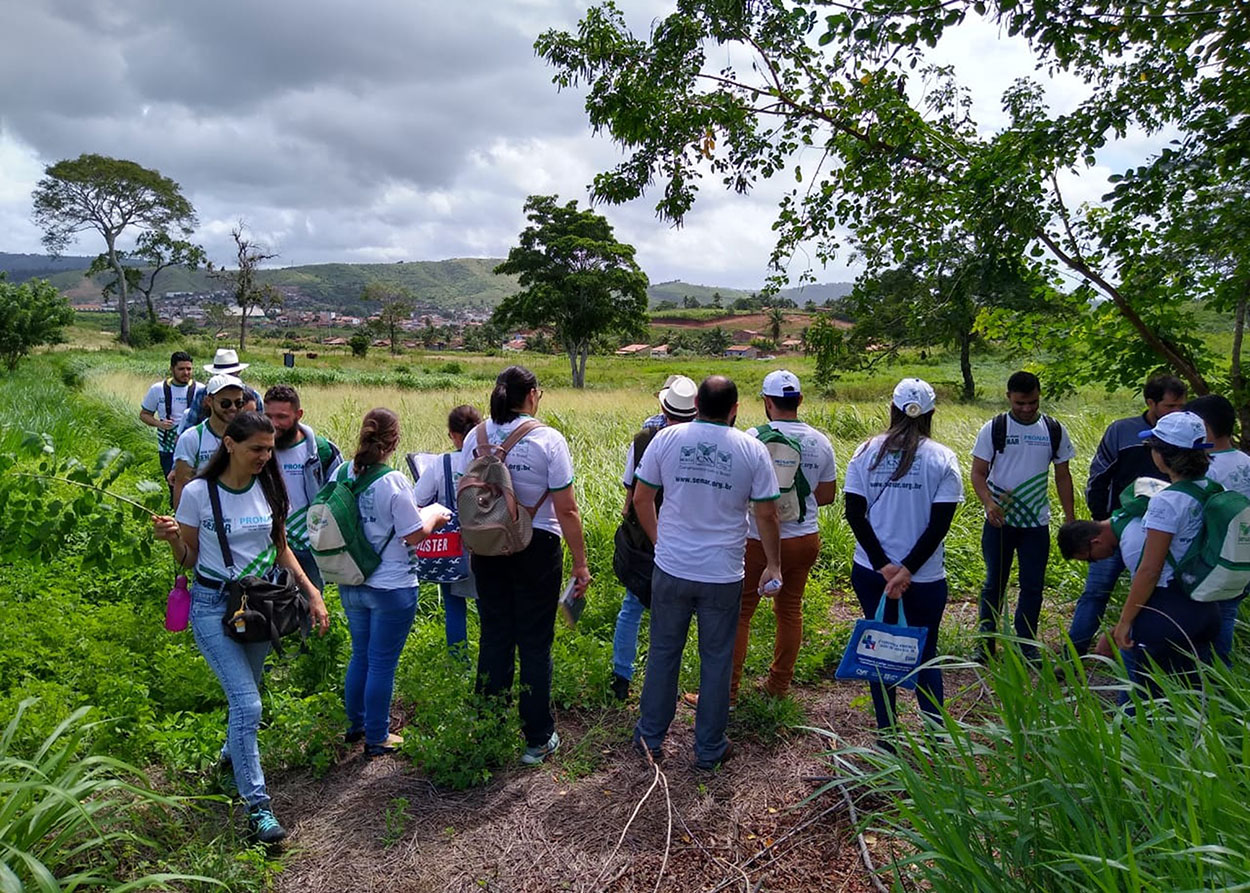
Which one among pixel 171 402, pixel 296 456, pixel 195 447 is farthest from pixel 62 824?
pixel 171 402

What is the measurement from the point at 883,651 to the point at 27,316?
1134 inches

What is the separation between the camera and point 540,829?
317 centimetres

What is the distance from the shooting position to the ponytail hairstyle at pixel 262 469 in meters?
3.08

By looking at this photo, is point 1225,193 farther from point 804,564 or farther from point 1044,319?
point 804,564

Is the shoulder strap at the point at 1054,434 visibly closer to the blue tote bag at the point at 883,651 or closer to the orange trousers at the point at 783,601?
the orange trousers at the point at 783,601

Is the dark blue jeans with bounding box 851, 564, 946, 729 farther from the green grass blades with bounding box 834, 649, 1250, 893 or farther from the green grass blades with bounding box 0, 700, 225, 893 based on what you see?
the green grass blades with bounding box 0, 700, 225, 893

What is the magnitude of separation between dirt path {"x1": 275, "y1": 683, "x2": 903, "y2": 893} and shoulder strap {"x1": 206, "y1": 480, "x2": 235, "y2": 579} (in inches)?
45.2

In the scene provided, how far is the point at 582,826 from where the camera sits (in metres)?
3.19

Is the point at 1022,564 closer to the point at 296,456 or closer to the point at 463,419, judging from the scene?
the point at 463,419

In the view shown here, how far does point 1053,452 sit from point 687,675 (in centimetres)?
266

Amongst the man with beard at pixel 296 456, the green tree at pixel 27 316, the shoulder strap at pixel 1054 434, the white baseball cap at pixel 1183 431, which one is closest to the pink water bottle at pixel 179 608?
the man with beard at pixel 296 456

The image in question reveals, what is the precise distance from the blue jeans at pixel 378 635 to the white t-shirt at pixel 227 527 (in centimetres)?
54

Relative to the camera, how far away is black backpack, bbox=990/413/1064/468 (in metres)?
4.72

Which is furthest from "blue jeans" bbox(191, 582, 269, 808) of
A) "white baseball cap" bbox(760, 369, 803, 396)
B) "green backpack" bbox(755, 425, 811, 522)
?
"white baseball cap" bbox(760, 369, 803, 396)
